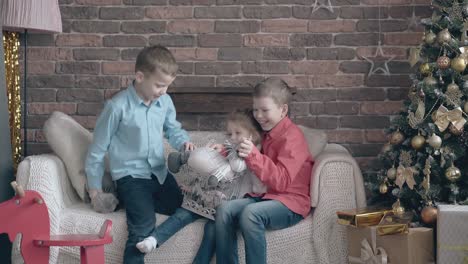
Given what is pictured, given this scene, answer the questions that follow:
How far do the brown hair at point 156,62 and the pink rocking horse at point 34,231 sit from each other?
3.06ft

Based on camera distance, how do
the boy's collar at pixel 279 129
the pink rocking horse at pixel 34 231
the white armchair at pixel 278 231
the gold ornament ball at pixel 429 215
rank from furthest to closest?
the boy's collar at pixel 279 129, the white armchair at pixel 278 231, the gold ornament ball at pixel 429 215, the pink rocking horse at pixel 34 231

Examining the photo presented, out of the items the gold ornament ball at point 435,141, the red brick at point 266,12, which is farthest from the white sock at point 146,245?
the red brick at point 266,12

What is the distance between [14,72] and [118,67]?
24.1 inches

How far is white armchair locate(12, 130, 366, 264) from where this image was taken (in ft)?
12.2

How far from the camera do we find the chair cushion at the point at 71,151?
398 centimetres

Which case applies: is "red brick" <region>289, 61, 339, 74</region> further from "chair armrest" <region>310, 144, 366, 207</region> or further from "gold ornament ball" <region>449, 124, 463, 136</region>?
"gold ornament ball" <region>449, 124, 463, 136</region>

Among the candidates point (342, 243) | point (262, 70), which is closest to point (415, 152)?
point (342, 243)

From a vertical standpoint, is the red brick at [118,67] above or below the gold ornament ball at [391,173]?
above

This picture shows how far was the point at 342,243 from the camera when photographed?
3.76 m

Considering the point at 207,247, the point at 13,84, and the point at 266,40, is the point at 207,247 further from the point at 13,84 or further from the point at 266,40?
the point at 13,84

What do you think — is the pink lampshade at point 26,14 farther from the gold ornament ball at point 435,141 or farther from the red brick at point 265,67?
the gold ornament ball at point 435,141

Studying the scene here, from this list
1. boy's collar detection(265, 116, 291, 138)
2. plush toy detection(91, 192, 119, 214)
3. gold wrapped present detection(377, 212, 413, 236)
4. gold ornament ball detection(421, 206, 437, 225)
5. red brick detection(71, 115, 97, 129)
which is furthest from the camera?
red brick detection(71, 115, 97, 129)

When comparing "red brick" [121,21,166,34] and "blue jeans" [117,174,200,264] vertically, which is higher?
"red brick" [121,21,166,34]

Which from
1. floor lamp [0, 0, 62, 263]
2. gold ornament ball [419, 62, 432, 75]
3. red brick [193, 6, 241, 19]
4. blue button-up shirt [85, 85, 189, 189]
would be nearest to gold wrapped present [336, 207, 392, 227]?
gold ornament ball [419, 62, 432, 75]
